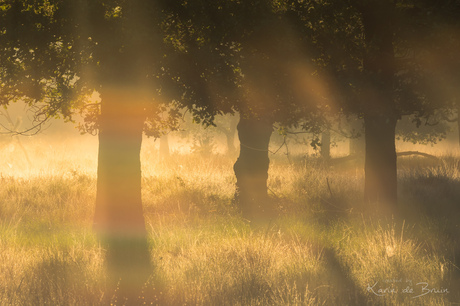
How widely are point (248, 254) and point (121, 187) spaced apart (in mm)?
2165

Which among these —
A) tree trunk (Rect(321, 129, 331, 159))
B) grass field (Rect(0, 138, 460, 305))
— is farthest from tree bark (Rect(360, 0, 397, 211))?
tree trunk (Rect(321, 129, 331, 159))

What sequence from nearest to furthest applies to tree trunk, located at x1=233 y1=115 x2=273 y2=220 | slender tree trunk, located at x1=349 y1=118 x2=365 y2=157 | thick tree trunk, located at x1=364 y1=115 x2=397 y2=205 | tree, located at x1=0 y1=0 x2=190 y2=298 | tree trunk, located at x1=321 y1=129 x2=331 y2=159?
tree, located at x1=0 y1=0 x2=190 y2=298
thick tree trunk, located at x1=364 y1=115 x2=397 y2=205
tree trunk, located at x1=233 y1=115 x2=273 y2=220
slender tree trunk, located at x1=349 y1=118 x2=365 y2=157
tree trunk, located at x1=321 y1=129 x2=331 y2=159

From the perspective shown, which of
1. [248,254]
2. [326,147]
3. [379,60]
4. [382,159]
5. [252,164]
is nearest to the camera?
[248,254]

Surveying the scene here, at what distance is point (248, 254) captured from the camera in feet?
24.8

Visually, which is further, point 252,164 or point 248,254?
point 252,164

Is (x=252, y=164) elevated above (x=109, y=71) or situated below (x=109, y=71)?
below

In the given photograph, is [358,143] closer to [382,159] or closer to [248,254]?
[382,159]

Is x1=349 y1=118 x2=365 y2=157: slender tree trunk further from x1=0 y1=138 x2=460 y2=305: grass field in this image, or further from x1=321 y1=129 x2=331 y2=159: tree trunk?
x1=0 y1=138 x2=460 y2=305: grass field

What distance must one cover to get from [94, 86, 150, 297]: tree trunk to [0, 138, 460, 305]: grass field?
356 mm

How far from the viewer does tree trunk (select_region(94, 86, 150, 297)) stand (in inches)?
291

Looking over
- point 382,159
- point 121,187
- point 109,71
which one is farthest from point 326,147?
point 109,71

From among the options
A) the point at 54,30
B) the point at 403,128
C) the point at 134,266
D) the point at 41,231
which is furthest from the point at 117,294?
the point at 403,128

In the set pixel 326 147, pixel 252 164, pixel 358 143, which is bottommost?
pixel 252 164

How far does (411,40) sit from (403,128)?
18.0m
